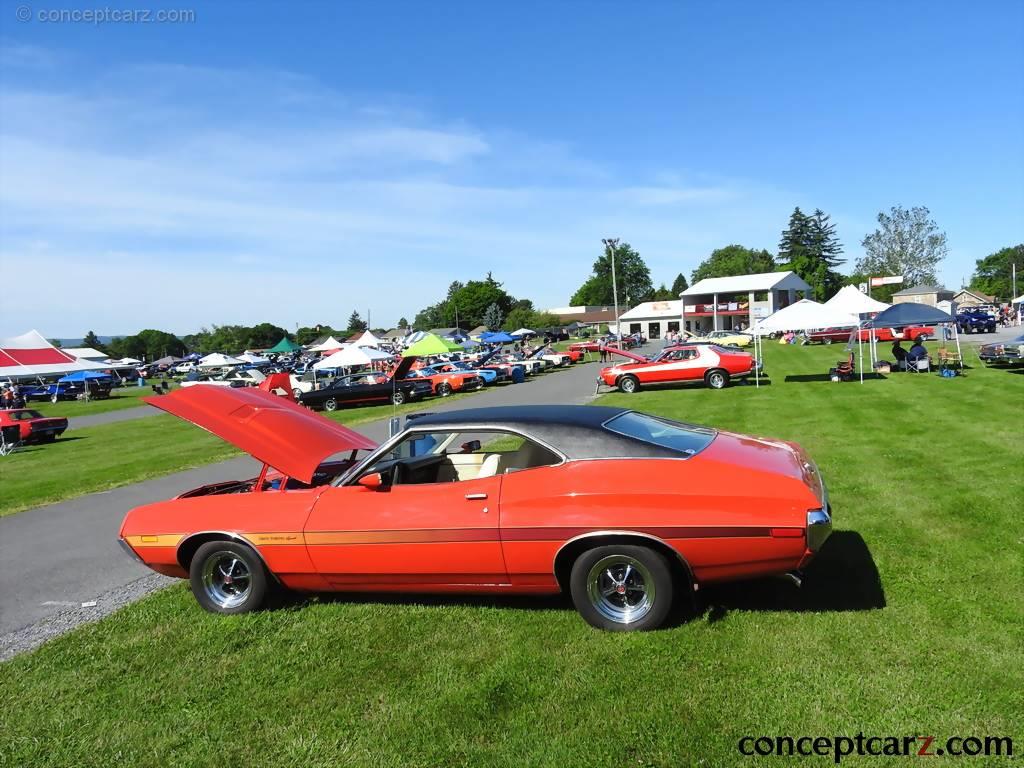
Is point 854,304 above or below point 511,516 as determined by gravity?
above

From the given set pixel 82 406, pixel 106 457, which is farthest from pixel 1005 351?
pixel 82 406

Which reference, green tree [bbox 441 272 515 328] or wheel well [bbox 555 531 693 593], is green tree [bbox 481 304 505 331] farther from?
wheel well [bbox 555 531 693 593]

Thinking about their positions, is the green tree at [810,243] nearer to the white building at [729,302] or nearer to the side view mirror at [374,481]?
the white building at [729,302]

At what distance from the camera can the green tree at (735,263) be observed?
12344cm

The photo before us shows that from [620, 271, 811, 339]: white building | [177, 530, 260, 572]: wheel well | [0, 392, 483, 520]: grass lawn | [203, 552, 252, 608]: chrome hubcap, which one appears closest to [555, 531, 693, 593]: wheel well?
[177, 530, 260, 572]: wheel well

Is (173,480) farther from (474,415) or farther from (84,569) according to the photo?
(474,415)

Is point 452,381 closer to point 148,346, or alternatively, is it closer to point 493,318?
point 493,318

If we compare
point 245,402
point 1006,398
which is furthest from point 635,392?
point 245,402

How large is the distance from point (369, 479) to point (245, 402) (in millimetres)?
1598

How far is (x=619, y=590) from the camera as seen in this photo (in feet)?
13.9

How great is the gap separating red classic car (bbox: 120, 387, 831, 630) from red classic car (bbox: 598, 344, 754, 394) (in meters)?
16.4

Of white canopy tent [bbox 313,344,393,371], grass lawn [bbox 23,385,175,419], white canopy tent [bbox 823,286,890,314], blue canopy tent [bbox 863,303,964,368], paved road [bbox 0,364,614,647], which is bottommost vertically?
grass lawn [bbox 23,385,175,419]

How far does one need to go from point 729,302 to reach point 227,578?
7469 centimetres

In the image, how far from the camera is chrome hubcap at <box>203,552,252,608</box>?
5035 millimetres
